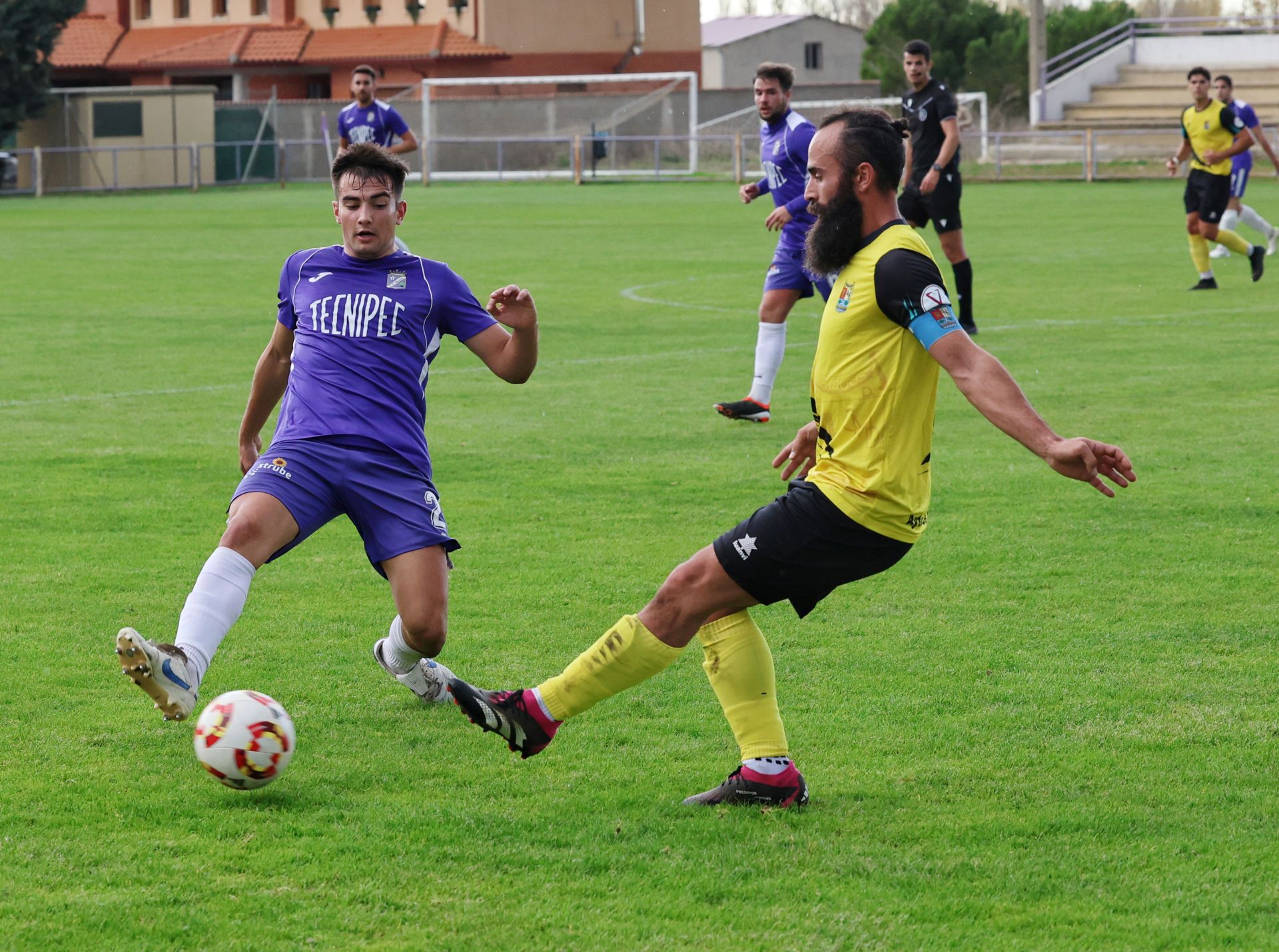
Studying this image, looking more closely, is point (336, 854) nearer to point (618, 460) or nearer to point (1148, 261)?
point (618, 460)

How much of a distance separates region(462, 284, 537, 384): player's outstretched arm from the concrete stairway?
44101mm

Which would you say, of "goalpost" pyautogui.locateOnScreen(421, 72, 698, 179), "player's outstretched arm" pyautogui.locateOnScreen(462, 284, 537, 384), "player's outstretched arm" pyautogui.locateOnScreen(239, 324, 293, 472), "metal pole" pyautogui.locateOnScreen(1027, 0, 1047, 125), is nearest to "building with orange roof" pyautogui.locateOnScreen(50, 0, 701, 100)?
"goalpost" pyautogui.locateOnScreen(421, 72, 698, 179)

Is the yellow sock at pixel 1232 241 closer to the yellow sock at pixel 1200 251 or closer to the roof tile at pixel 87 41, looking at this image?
the yellow sock at pixel 1200 251

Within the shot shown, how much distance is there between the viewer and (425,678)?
5395mm

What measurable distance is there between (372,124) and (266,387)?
12.2 metres

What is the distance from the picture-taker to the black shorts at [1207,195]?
1798 centimetres

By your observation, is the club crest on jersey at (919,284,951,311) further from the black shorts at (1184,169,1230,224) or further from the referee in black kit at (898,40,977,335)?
the black shorts at (1184,169,1230,224)

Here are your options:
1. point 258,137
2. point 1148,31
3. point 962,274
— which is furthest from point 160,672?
point 1148,31

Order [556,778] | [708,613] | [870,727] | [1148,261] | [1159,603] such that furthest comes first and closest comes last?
[1148,261]
[1159,603]
[870,727]
[556,778]
[708,613]

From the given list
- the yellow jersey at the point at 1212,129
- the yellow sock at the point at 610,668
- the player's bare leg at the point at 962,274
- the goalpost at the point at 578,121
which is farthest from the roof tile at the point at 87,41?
the yellow sock at the point at 610,668

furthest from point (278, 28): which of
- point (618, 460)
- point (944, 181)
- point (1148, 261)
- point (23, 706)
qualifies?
point (23, 706)

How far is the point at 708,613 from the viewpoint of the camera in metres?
4.45

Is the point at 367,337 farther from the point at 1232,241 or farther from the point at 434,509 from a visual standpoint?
the point at 1232,241

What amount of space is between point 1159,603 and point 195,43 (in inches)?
2352
